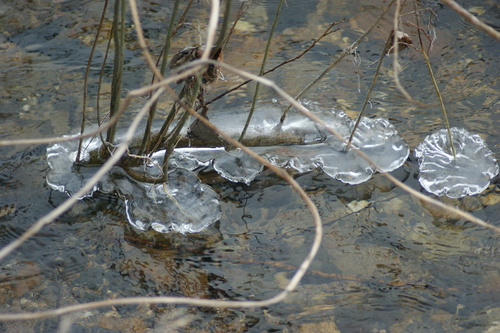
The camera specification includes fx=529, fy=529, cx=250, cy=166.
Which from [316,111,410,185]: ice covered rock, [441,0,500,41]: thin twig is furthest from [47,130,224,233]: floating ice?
[441,0,500,41]: thin twig

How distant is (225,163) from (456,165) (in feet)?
3.45

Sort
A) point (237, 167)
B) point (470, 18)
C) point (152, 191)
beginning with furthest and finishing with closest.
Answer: point (237, 167) → point (152, 191) → point (470, 18)

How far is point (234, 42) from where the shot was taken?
11.2ft

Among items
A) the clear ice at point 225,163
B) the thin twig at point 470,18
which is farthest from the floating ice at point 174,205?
the thin twig at point 470,18

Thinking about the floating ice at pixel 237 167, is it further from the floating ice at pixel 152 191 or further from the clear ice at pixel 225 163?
the floating ice at pixel 152 191

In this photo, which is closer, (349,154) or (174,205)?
(174,205)

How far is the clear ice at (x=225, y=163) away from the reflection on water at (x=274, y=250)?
0.22 feet

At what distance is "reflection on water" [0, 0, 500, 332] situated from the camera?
Result: 194 centimetres

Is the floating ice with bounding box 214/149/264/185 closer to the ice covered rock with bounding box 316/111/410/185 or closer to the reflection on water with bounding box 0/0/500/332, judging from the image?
the reflection on water with bounding box 0/0/500/332

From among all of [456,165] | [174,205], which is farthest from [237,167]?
[456,165]

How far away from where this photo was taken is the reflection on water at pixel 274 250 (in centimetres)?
194

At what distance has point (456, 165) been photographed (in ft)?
7.91

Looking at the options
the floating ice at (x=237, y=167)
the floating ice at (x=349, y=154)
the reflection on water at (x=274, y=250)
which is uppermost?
the floating ice at (x=349, y=154)

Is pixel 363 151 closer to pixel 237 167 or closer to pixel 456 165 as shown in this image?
pixel 456 165
